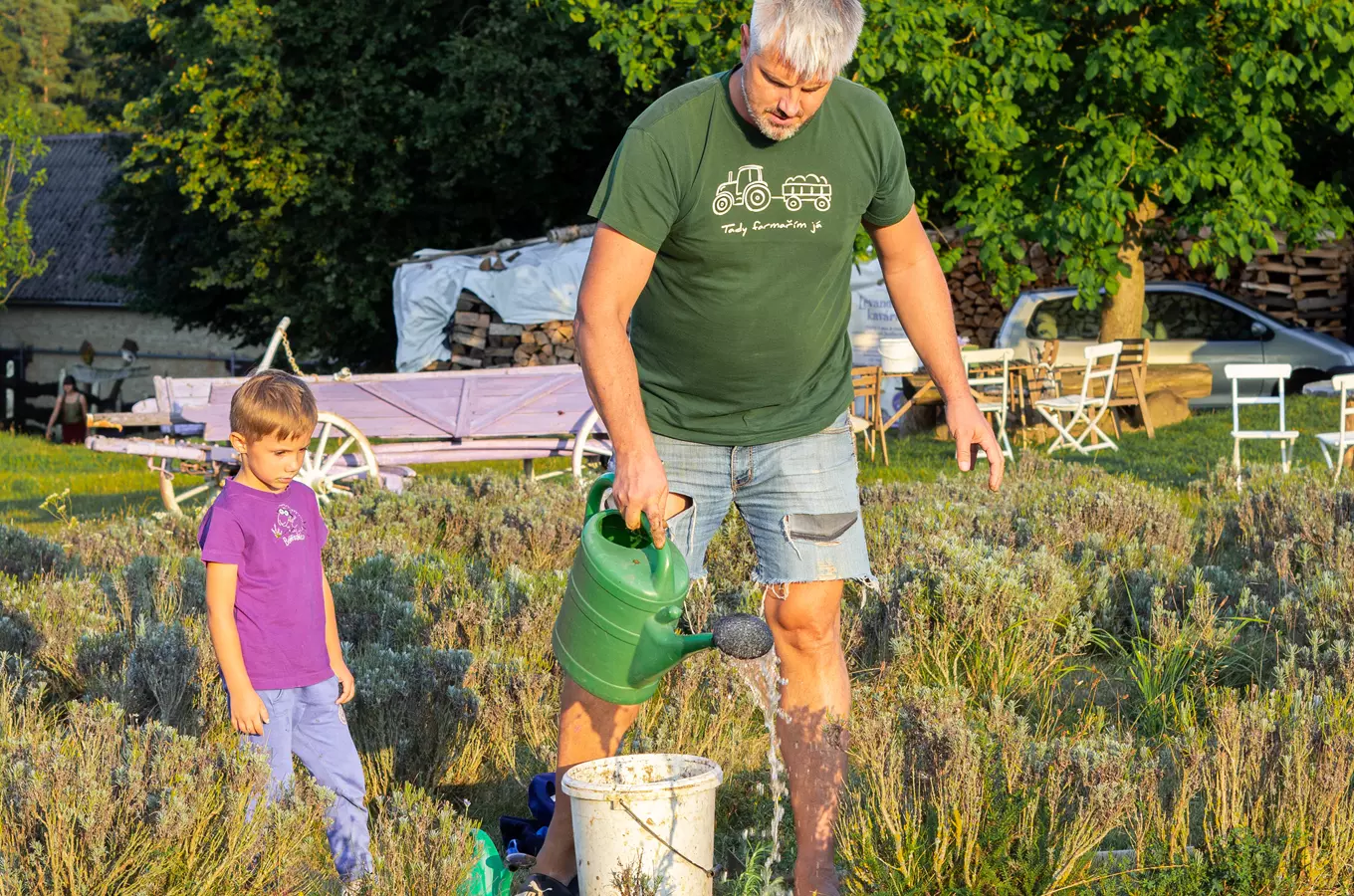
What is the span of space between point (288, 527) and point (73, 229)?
3712 centimetres

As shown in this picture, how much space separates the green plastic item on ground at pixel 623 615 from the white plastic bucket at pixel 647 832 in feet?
0.71

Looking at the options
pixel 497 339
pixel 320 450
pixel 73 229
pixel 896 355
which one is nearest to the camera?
pixel 320 450

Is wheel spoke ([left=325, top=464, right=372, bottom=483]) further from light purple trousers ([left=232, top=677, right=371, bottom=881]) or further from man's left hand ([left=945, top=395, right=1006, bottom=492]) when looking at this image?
man's left hand ([left=945, top=395, right=1006, bottom=492])

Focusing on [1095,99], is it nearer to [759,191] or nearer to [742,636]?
[759,191]

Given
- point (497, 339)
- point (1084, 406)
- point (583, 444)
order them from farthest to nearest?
point (497, 339), point (1084, 406), point (583, 444)

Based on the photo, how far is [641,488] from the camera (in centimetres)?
291

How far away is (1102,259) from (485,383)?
660cm

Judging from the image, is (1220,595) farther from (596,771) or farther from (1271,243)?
(1271,243)

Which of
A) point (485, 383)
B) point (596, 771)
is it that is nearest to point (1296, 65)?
point (485, 383)

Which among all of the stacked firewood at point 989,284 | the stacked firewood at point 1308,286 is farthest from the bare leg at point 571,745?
the stacked firewood at point 1308,286

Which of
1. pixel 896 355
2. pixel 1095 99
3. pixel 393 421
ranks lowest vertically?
pixel 393 421

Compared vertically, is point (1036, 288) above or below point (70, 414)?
above

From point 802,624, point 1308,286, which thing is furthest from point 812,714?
point 1308,286

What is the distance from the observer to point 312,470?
9578 mm
